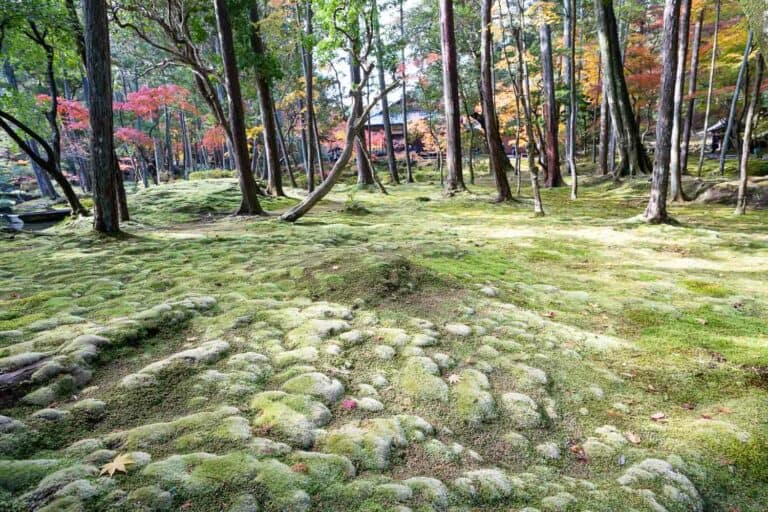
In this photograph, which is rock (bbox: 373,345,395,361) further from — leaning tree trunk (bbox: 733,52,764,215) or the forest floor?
leaning tree trunk (bbox: 733,52,764,215)

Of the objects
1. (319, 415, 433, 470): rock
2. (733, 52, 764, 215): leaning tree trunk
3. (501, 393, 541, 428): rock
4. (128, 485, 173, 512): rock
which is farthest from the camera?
(733, 52, 764, 215): leaning tree trunk

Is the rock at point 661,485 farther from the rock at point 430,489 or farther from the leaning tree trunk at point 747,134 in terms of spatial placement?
the leaning tree trunk at point 747,134

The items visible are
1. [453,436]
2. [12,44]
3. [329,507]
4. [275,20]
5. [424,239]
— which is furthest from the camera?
[275,20]

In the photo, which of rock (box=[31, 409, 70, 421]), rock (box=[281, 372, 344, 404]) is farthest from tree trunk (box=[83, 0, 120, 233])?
rock (box=[281, 372, 344, 404])

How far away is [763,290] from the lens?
4391mm

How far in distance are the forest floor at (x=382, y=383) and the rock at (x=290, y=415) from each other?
12 millimetres

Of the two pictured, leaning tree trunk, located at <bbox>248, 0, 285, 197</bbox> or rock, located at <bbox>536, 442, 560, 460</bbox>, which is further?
leaning tree trunk, located at <bbox>248, 0, 285, 197</bbox>

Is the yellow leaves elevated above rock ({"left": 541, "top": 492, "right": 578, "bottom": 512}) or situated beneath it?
elevated above

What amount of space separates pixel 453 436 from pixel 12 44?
12.1 metres

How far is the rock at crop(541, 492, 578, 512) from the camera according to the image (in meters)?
1.81

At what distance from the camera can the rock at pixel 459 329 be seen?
3.40 meters

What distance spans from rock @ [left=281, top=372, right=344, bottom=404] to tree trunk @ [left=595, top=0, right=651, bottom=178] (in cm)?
1297

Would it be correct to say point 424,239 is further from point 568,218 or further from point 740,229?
point 740,229

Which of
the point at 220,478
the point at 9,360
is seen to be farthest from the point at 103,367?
the point at 220,478
